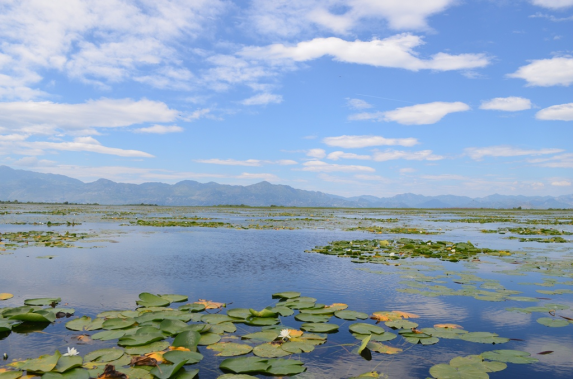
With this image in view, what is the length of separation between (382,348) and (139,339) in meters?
3.57

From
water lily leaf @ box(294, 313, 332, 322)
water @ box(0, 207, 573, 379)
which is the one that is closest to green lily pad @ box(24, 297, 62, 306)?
water @ box(0, 207, 573, 379)

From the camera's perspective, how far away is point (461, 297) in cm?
842

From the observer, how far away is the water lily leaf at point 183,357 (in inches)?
188

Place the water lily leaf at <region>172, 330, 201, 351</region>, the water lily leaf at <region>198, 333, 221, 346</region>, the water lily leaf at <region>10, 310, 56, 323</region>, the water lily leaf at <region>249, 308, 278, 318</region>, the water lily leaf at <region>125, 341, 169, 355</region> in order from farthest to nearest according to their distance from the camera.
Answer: the water lily leaf at <region>249, 308, 278, 318</region>
the water lily leaf at <region>10, 310, 56, 323</region>
the water lily leaf at <region>198, 333, 221, 346</region>
the water lily leaf at <region>172, 330, 201, 351</region>
the water lily leaf at <region>125, 341, 169, 355</region>

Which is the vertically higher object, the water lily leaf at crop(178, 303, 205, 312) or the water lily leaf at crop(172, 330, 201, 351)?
the water lily leaf at crop(172, 330, 201, 351)

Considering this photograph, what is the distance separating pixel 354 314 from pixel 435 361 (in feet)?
6.88

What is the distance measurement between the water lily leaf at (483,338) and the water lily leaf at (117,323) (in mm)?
5415

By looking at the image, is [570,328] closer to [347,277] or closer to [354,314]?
[354,314]

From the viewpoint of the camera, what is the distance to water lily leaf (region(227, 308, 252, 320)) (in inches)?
266

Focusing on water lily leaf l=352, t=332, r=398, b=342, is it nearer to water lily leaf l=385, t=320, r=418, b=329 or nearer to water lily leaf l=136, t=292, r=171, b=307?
water lily leaf l=385, t=320, r=418, b=329

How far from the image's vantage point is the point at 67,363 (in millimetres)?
4605

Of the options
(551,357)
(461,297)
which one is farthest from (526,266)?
(551,357)

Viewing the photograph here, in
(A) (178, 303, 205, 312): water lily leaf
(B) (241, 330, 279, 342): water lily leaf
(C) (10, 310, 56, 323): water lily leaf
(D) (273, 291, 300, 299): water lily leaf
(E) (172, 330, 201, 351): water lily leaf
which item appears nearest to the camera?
(E) (172, 330, 201, 351): water lily leaf

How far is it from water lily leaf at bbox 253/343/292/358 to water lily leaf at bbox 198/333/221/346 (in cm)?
73
